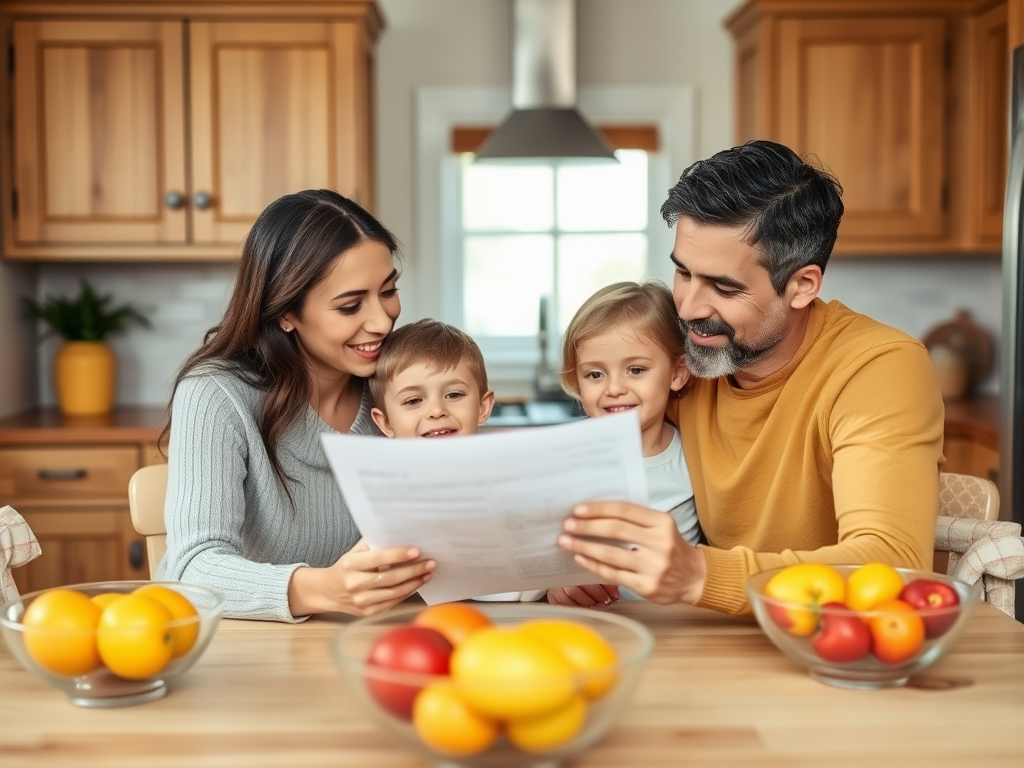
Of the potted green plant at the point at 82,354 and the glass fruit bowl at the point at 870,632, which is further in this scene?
the potted green plant at the point at 82,354

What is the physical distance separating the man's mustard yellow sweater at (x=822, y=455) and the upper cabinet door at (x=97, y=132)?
7.63 ft

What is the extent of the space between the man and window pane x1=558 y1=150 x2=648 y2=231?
2.39 meters

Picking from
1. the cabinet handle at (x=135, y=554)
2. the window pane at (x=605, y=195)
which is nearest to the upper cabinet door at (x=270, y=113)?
the window pane at (x=605, y=195)

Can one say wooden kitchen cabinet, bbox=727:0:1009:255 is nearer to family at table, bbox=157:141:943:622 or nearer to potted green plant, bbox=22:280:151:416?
family at table, bbox=157:141:943:622

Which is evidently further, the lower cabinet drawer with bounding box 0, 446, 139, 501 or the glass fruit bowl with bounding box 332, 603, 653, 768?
the lower cabinet drawer with bounding box 0, 446, 139, 501

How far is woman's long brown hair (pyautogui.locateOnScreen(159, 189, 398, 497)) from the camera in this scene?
1903mm

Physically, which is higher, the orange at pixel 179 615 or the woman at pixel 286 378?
the woman at pixel 286 378

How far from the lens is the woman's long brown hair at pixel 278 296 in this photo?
6.24 feet

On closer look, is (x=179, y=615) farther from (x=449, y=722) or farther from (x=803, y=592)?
(x=803, y=592)

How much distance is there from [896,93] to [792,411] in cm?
239

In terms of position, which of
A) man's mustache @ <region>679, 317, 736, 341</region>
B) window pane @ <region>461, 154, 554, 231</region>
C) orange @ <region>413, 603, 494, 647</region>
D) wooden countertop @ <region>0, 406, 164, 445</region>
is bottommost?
wooden countertop @ <region>0, 406, 164, 445</region>

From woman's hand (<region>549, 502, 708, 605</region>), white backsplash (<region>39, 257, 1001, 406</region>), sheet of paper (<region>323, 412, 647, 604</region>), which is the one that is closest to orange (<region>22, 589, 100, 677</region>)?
sheet of paper (<region>323, 412, 647, 604</region>)

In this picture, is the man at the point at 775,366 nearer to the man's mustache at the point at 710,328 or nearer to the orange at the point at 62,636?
the man's mustache at the point at 710,328

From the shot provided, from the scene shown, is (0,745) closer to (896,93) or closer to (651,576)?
(651,576)
